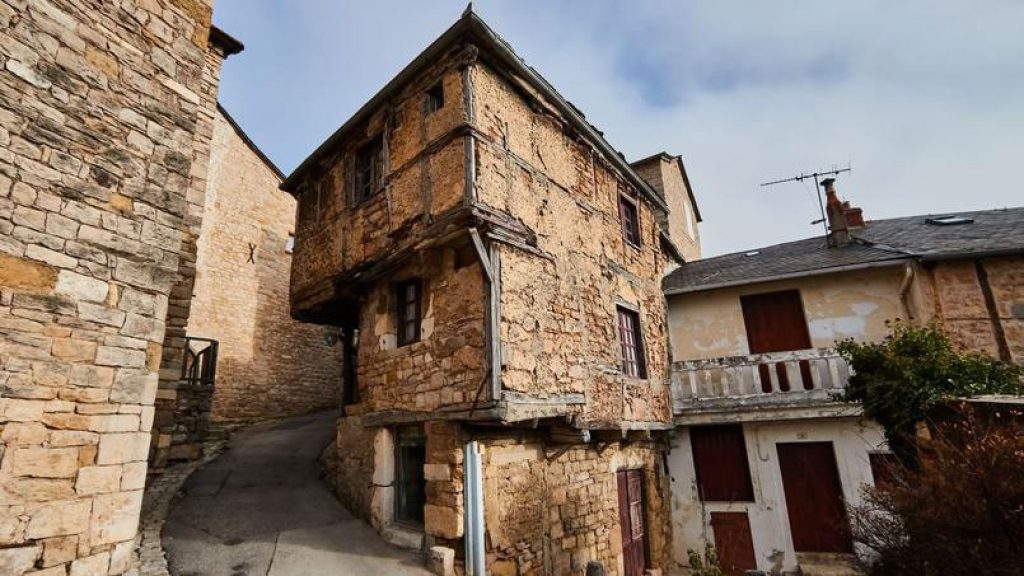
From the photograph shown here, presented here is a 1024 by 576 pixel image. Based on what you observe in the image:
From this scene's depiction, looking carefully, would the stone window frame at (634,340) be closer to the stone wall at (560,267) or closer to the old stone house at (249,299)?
the stone wall at (560,267)

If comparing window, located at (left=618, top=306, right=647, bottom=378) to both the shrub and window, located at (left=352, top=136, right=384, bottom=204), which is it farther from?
window, located at (left=352, top=136, right=384, bottom=204)

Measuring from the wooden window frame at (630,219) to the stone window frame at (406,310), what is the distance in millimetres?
4591

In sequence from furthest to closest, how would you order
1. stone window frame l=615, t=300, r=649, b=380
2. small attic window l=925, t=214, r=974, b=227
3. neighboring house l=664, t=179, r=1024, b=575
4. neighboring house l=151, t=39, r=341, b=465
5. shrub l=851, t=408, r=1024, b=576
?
neighboring house l=151, t=39, r=341, b=465 < small attic window l=925, t=214, r=974, b=227 < stone window frame l=615, t=300, r=649, b=380 < neighboring house l=664, t=179, r=1024, b=575 < shrub l=851, t=408, r=1024, b=576

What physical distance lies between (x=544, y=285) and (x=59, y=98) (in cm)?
530

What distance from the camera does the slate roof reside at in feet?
27.4

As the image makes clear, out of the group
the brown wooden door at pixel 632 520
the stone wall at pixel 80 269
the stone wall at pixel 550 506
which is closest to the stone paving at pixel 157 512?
the stone wall at pixel 80 269

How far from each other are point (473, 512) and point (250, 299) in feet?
37.9

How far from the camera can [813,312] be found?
9.56m

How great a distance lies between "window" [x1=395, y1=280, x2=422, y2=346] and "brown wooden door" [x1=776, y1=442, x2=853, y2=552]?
24.9 feet

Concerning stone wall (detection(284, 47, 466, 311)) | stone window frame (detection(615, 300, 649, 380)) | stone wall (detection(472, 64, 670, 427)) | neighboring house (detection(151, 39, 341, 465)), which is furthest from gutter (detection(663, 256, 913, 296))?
neighboring house (detection(151, 39, 341, 465))

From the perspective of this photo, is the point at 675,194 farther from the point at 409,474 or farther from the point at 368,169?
the point at 409,474

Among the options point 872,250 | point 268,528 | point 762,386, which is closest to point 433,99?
point 268,528

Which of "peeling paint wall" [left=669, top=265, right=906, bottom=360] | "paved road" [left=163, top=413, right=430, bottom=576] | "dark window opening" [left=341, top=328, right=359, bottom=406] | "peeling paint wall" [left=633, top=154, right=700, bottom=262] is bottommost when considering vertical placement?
"paved road" [left=163, top=413, right=430, bottom=576]

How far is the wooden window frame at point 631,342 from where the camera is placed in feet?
27.8
